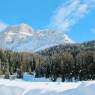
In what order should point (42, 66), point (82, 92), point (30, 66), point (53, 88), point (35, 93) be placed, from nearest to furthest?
1. point (82, 92)
2. point (35, 93)
3. point (53, 88)
4. point (42, 66)
5. point (30, 66)

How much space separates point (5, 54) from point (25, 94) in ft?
543

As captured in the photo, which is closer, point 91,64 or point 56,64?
point 91,64

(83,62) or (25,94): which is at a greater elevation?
(83,62)

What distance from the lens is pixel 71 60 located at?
135 m

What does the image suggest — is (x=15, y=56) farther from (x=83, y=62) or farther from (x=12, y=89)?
(x=12, y=89)

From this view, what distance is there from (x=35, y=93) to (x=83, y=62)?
114m

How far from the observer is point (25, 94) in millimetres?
13594

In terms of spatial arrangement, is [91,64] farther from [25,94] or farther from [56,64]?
[25,94]

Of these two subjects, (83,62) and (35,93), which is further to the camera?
(83,62)


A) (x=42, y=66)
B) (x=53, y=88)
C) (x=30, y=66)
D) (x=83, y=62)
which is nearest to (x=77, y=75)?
(x=83, y=62)

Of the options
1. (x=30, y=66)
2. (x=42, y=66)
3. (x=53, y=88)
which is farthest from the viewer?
(x=30, y=66)

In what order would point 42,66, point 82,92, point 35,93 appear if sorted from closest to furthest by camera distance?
point 82,92 → point 35,93 → point 42,66

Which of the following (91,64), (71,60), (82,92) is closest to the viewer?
(82,92)

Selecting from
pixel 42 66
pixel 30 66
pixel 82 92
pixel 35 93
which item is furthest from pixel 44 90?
pixel 30 66
